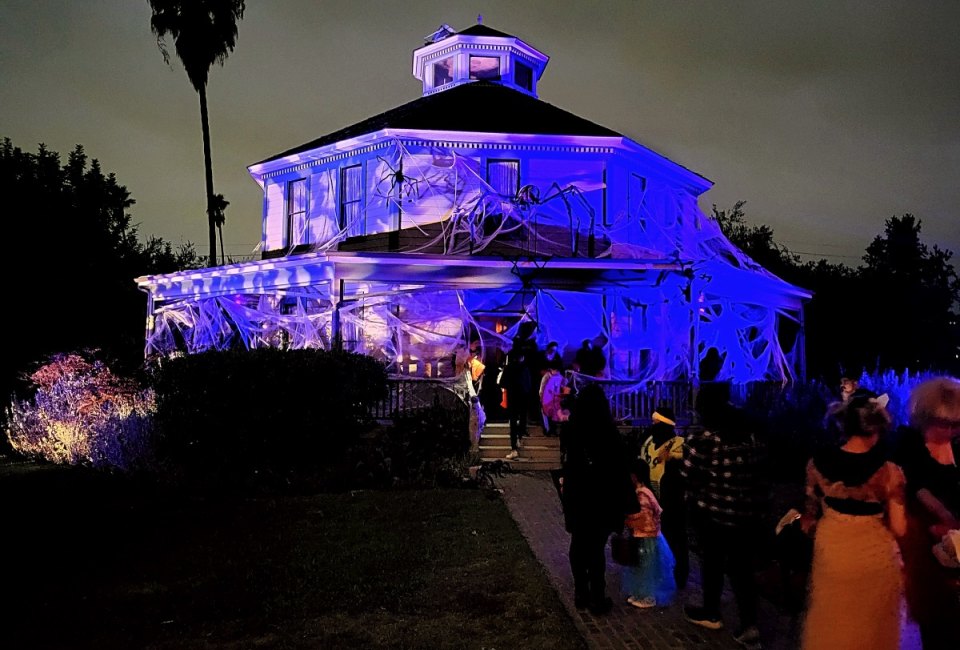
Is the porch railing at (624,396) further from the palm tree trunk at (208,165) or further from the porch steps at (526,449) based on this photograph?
the palm tree trunk at (208,165)

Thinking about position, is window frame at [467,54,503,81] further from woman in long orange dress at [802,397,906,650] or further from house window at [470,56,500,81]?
woman in long orange dress at [802,397,906,650]

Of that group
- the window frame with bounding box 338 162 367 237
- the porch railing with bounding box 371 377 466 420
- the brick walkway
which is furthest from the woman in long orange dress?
the window frame with bounding box 338 162 367 237

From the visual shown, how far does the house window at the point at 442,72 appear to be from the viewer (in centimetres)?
2422

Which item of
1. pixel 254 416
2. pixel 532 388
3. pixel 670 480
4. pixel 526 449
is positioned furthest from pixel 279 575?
pixel 532 388

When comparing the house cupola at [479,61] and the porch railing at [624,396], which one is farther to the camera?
the house cupola at [479,61]

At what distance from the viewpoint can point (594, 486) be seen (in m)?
5.41

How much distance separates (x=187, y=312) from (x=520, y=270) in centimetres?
897

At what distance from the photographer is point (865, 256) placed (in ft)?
135

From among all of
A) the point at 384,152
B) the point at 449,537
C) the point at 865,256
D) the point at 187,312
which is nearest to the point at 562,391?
the point at 449,537

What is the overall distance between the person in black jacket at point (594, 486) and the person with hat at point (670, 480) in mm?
589

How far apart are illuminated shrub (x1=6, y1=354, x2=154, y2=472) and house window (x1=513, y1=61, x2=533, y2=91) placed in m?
15.2

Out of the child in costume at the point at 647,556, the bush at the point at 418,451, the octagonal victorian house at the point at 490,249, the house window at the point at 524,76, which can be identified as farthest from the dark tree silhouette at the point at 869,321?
the child in costume at the point at 647,556

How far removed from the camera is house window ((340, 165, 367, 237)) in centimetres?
1966

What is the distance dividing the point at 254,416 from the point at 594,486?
7445 millimetres
